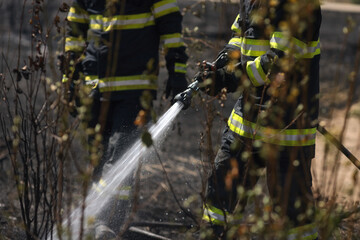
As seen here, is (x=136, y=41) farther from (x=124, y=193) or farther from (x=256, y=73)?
(x=256, y=73)

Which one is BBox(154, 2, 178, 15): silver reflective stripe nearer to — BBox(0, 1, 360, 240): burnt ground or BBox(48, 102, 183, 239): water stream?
BBox(0, 1, 360, 240): burnt ground

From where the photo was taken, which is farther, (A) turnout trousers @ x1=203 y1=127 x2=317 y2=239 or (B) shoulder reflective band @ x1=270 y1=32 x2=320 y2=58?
(A) turnout trousers @ x1=203 y1=127 x2=317 y2=239

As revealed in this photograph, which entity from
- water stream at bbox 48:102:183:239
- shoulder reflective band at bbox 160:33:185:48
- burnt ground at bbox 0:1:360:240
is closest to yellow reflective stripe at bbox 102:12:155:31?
shoulder reflective band at bbox 160:33:185:48

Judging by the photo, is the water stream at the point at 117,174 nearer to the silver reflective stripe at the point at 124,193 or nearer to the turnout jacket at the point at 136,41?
the silver reflective stripe at the point at 124,193

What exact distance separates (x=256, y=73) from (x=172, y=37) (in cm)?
111

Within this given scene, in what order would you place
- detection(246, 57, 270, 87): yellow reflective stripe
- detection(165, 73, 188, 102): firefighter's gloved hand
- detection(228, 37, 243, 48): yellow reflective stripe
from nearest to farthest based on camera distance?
detection(246, 57, 270, 87): yellow reflective stripe
detection(228, 37, 243, 48): yellow reflective stripe
detection(165, 73, 188, 102): firefighter's gloved hand

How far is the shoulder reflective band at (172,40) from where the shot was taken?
381cm

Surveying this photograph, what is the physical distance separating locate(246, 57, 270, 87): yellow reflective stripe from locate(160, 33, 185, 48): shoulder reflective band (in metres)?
1.01

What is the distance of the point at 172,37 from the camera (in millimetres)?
3809

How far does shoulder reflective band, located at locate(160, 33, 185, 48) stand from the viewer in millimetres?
3809

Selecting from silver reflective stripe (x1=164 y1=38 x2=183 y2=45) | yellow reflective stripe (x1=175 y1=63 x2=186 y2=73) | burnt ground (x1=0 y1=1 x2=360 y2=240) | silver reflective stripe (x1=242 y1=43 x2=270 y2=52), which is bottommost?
burnt ground (x1=0 y1=1 x2=360 y2=240)

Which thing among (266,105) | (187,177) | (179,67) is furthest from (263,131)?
(187,177)

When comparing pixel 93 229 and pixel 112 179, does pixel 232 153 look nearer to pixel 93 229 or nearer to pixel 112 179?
pixel 112 179

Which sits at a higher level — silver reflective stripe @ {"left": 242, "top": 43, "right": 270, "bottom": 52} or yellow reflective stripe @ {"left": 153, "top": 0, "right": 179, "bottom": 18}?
yellow reflective stripe @ {"left": 153, "top": 0, "right": 179, "bottom": 18}
